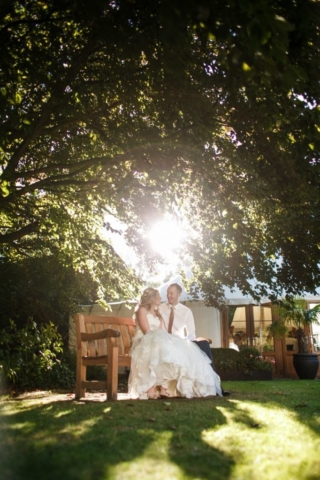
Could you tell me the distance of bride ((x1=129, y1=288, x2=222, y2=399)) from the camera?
6.70 m

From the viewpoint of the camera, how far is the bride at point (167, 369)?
6.70 meters

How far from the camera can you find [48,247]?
1284cm

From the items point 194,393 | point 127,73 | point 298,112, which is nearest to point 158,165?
point 127,73

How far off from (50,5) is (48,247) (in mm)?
6969

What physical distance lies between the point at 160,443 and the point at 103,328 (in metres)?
4.53

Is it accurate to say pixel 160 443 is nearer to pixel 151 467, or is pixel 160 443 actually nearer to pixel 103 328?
pixel 151 467

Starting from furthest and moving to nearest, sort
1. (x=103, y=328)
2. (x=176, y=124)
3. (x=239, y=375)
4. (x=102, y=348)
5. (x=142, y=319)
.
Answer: (x=239, y=375) < (x=103, y=328) < (x=176, y=124) < (x=102, y=348) < (x=142, y=319)

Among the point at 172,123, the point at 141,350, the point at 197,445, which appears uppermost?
the point at 172,123

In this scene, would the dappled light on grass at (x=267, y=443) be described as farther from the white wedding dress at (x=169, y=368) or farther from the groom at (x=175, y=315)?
the groom at (x=175, y=315)

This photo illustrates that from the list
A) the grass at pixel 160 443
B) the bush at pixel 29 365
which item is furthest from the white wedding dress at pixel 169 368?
the bush at pixel 29 365

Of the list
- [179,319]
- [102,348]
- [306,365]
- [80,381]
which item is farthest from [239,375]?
[80,381]

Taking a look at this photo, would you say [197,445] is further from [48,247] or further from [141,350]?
[48,247]

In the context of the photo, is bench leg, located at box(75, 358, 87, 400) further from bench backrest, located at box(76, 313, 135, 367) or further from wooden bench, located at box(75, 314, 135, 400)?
bench backrest, located at box(76, 313, 135, 367)

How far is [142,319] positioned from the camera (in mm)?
7270
